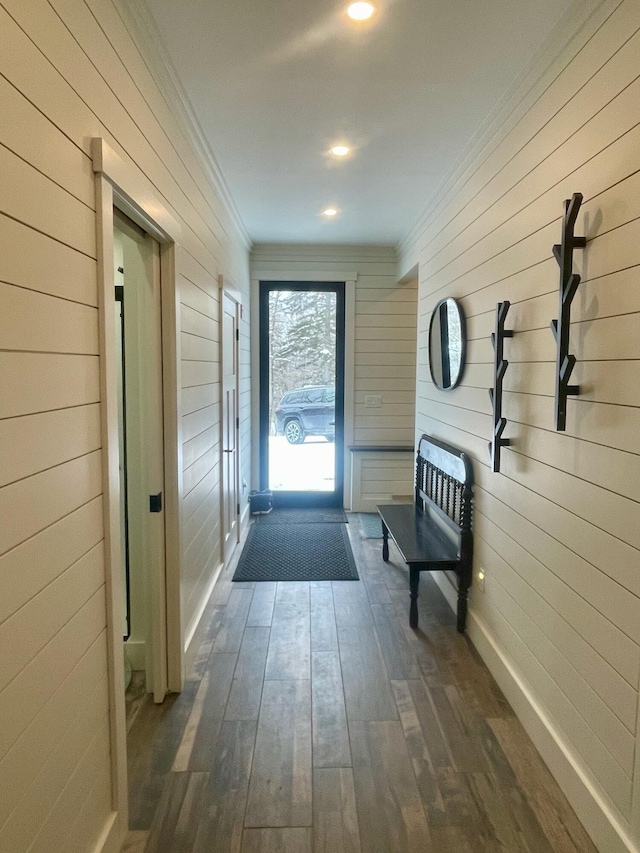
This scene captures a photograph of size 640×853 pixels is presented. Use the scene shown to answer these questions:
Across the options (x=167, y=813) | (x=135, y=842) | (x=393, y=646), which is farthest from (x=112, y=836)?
(x=393, y=646)

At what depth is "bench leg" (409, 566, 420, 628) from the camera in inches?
115

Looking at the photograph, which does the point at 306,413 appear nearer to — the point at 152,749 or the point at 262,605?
the point at 262,605

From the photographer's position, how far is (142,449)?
2260 millimetres

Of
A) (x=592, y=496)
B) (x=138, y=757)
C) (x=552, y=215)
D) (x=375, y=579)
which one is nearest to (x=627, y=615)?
(x=592, y=496)

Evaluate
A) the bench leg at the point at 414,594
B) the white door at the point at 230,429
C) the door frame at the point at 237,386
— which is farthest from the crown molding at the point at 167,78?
the bench leg at the point at 414,594

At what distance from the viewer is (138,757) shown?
1.96 metres

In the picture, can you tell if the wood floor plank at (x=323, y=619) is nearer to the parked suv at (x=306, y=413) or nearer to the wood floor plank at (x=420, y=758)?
the wood floor plank at (x=420, y=758)

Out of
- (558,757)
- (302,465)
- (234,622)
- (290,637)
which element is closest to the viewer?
(558,757)

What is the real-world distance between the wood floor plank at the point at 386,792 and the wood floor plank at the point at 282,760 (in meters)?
0.19

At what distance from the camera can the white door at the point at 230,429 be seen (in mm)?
3625

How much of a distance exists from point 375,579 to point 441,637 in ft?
2.84

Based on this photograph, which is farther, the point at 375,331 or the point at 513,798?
the point at 375,331

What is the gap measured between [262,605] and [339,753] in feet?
4.41

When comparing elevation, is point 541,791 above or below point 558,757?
below
